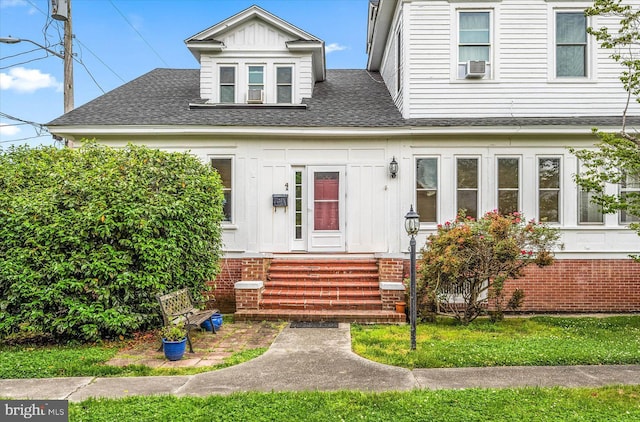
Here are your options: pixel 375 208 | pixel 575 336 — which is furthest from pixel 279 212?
pixel 575 336

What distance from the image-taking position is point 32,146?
7520mm

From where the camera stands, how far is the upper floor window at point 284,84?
10.7 meters

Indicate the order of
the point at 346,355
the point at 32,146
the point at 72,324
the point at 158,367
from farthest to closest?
the point at 32,146
the point at 72,324
the point at 346,355
the point at 158,367

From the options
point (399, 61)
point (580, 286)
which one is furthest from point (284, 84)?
point (580, 286)

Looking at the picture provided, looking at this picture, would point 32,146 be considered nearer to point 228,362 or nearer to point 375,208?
point 228,362

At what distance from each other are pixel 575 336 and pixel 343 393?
189 inches

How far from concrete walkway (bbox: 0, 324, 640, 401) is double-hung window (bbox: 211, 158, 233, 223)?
4753mm

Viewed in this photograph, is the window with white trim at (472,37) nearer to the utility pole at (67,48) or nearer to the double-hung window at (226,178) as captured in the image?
the double-hung window at (226,178)

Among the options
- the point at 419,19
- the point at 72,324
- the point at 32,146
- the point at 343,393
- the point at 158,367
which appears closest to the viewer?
the point at 343,393

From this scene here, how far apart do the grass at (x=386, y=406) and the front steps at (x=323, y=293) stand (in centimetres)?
344

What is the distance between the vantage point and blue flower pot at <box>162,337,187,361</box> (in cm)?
557

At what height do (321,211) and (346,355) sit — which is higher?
(321,211)

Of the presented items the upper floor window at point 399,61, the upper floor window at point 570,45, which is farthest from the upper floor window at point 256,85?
the upper floor window at point 570,45

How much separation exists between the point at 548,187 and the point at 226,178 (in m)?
7.67
